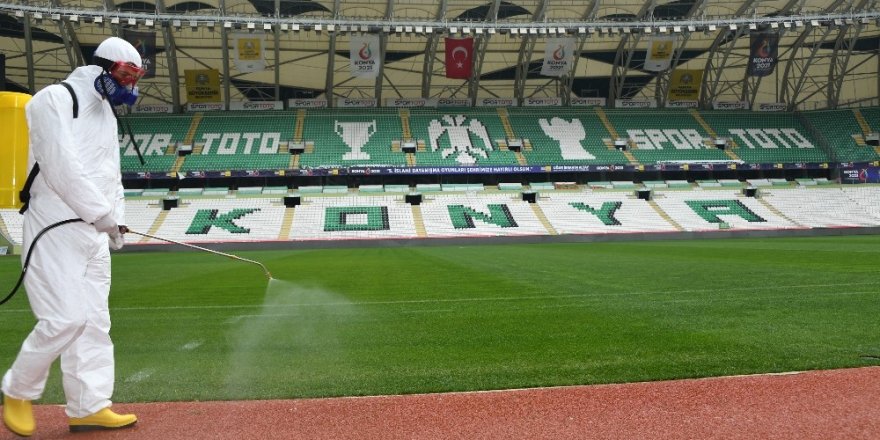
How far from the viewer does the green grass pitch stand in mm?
5363

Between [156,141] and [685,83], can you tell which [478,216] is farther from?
[156,141]

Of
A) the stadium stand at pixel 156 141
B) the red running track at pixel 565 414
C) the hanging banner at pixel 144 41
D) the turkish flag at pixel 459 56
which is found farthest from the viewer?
the stadium stand at pixel 156 141

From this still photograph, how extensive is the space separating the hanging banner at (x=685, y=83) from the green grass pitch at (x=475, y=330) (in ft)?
103

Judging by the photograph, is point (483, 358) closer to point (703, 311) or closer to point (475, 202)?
point (703, 311)

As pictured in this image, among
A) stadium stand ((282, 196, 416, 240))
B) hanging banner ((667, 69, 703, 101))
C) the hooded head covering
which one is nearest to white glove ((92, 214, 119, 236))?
the hooded head covering

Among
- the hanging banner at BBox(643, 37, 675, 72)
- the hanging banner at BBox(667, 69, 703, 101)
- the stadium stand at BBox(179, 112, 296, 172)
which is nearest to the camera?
the hanging banner at BBox(643, 37, 675, 72)

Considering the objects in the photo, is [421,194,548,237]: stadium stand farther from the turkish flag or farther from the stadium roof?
the stadium roof

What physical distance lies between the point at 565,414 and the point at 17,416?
10.7 feet

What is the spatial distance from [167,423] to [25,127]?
2102mm

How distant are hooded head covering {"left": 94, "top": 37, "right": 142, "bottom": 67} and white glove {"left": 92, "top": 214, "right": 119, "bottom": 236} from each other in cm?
103

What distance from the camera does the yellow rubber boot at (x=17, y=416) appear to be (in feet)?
13.5

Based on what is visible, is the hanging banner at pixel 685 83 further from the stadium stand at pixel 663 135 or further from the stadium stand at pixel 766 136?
the stadium stand at pixel 766 136

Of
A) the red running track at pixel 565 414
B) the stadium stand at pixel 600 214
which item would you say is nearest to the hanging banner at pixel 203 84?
the stadium stand at pixel 600 214

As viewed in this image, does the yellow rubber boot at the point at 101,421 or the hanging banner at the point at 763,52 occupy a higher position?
the hanging banner at the point at 763,52
